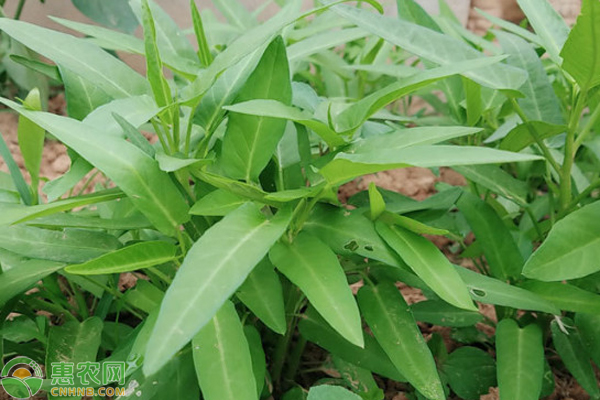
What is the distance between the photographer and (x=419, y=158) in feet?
1.92

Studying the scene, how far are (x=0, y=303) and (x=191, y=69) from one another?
0.38 m

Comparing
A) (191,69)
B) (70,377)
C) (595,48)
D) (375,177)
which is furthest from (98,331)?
(375,177)

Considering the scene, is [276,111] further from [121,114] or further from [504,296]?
[504,296]

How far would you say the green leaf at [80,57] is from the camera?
735mm

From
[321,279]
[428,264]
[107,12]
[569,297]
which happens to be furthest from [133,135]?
[107,12]

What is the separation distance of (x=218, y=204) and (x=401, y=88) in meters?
0.25

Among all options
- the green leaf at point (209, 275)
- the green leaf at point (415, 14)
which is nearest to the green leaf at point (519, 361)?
the green leaf at point (209, 275)

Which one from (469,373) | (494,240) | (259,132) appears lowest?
(469,373)

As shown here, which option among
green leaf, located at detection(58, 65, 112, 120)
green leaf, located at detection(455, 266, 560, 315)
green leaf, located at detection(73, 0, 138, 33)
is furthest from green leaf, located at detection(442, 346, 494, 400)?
green leaf, located at detection(73, 0, 138, 33)

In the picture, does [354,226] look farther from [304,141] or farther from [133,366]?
[133,366]

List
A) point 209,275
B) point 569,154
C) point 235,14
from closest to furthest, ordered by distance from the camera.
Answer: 1. point 209,275
2. point 569,154
3. point 235,14

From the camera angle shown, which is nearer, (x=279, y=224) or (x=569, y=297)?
(x=279, y=224)

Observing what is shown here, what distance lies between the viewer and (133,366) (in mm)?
681

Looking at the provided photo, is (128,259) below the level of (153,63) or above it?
below
